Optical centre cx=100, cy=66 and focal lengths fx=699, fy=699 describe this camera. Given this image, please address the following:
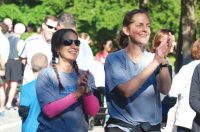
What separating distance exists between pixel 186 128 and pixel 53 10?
40.4 m

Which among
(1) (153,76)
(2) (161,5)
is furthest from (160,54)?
(2) (161,5)

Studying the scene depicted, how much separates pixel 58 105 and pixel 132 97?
56cm

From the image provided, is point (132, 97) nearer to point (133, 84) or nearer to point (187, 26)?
point (133, 84)

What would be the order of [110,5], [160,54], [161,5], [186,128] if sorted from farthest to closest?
[110,5] < [161,5] < [186,128] < [160,54]

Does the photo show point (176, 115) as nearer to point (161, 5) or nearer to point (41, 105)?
point (41, 105)

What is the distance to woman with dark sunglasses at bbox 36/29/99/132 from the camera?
522 cm

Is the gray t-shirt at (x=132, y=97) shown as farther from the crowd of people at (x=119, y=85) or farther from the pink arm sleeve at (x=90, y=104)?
the pink arm sleeve at (x=90, y=104)

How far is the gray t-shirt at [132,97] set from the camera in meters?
5.10

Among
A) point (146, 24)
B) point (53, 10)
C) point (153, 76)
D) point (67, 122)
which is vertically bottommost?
point (53, 10)

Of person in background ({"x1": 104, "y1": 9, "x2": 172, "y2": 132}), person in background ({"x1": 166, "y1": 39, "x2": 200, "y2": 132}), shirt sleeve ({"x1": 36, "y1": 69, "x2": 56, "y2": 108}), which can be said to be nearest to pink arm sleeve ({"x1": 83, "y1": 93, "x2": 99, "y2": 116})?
person in background ({"x1": 104, "y1": 9, "x2": 172, "y2": 132})

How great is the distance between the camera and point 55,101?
5242 mm

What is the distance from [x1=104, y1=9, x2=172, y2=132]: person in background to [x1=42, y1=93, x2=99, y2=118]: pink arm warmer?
0.13 meters

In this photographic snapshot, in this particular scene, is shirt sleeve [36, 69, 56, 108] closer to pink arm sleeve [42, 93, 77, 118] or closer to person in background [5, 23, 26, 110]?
pink arm sleeve [42, 93, 77, 118]

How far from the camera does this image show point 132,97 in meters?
5.10
